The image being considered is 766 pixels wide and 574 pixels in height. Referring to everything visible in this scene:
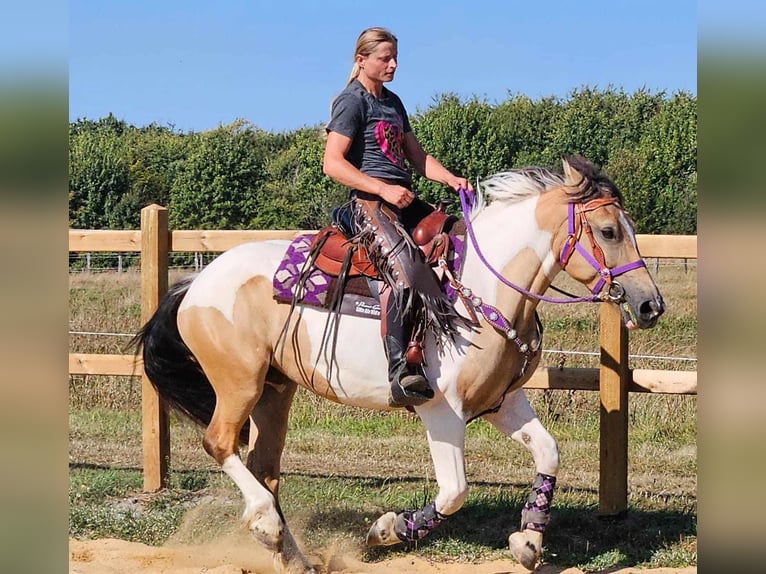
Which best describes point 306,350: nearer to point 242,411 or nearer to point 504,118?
point 242,411

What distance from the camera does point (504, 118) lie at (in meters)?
55.5

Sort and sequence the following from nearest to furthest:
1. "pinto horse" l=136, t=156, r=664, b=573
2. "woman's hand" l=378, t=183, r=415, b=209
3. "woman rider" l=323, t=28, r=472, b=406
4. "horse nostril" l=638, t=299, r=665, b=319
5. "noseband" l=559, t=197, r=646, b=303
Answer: "horse nostril" l=638, t=299, r=665, b=319, "noseband" l=559, t=197, r=646, b=303, "pinto horse" l=136, t=156, r=664, b=573, "woman rider" l=323, t=28, r=472, b=406, "woman's hand" l=378, t=183, r=415, b=209

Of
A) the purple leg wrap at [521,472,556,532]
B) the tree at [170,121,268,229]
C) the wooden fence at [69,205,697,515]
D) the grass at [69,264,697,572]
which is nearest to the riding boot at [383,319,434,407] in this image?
the purple leg wrap at [521,472,556,532]

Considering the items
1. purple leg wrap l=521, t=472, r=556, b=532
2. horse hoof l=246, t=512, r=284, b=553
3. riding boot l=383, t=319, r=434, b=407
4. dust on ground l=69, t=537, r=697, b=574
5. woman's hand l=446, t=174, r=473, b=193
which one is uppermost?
woman's hand l=446, t=174, r=473, b=193

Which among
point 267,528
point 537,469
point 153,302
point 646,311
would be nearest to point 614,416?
point 537,469

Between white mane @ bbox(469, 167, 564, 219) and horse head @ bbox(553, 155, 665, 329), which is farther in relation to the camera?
white mane @ bbox(469, 167, 564, 219)

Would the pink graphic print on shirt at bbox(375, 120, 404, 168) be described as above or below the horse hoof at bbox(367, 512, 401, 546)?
above

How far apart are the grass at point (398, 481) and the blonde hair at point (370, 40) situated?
2838mm

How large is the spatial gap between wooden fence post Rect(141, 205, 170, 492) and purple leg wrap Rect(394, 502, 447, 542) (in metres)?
2.69

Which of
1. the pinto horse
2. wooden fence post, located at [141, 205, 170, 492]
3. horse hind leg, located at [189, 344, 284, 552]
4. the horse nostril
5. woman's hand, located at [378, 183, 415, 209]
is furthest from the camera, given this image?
wooden fence post, located at [141, 205, 170, 492]

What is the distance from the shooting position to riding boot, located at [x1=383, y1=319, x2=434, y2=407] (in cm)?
496

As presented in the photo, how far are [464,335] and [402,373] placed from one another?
16.2 inches

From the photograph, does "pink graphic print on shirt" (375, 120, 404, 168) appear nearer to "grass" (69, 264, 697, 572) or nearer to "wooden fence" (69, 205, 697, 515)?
"wooden fence" (69, 205, 697, 515)
